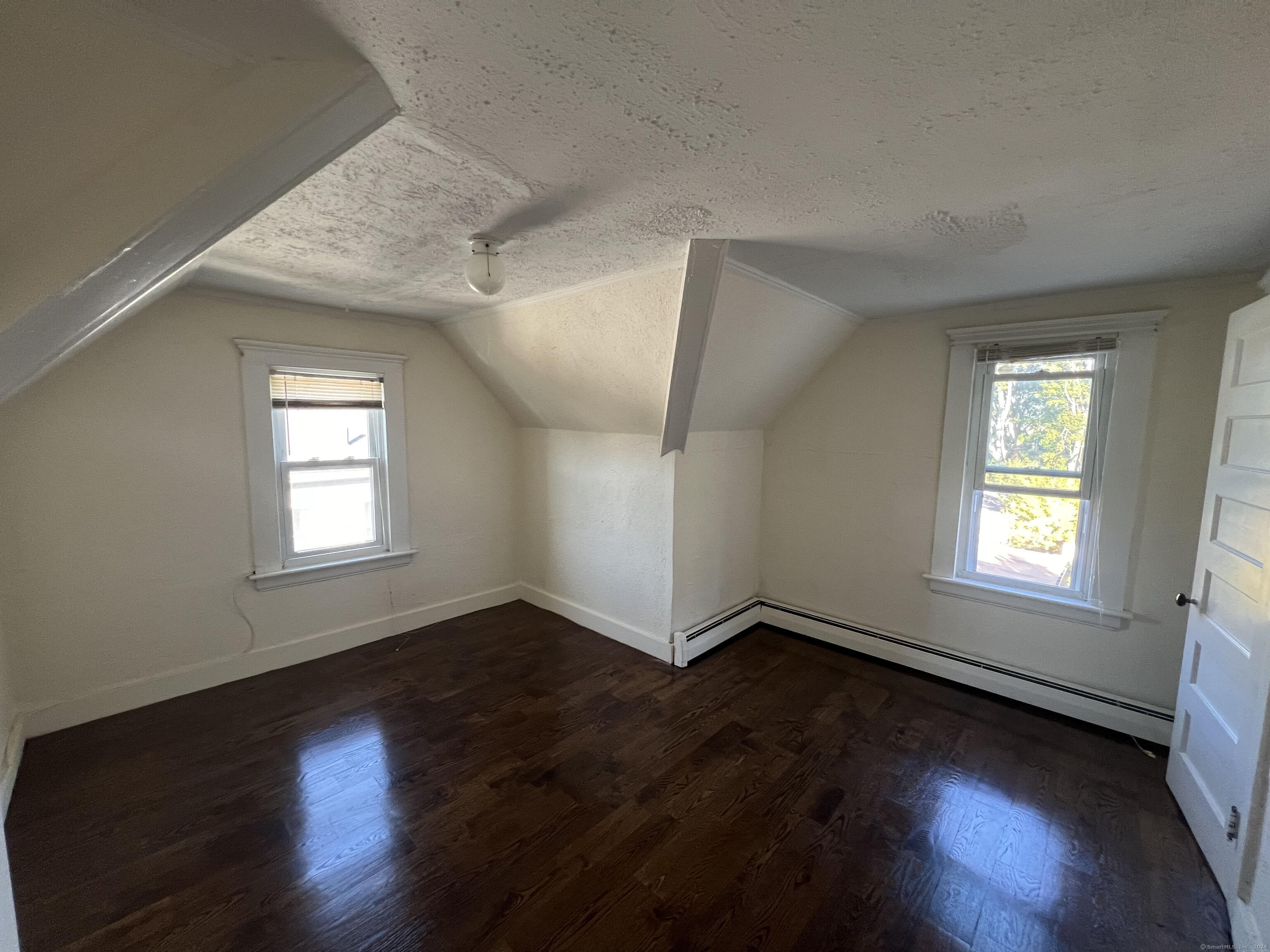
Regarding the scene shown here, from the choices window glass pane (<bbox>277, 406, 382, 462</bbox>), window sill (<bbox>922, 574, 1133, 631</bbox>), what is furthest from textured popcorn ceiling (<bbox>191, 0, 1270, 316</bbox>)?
window sill (<bbox>922, 574, 1133, 631</bbox>)

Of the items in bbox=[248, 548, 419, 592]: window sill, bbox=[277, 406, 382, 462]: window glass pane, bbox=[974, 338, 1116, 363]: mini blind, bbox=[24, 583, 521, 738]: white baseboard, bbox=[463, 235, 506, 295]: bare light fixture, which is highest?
bbox=[463, 235, 506, 295]: bare light fixture

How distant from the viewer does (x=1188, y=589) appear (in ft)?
7.56

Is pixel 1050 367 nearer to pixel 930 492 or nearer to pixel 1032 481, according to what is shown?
pixel 1032 481

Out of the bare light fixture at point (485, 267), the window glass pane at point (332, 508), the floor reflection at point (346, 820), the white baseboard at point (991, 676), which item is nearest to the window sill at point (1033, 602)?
the white baseboard at point (991, 676)

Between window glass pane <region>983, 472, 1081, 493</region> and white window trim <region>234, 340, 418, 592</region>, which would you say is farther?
white window trim <region>234, 340, 418, 592</region>

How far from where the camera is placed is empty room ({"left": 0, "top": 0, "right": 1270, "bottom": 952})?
3.21 ft

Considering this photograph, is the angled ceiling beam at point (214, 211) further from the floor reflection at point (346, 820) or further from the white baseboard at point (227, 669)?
the white baseboard at point (227, 669)

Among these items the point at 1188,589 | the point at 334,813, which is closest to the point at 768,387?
the point at 1188,589

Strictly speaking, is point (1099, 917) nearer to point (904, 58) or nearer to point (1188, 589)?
point (1188, 589)

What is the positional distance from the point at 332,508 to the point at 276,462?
0.45 meters

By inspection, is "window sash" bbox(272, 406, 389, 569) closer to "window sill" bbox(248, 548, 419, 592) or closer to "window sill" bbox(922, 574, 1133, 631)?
"window sill" bbox(248, 548, 419, 592)

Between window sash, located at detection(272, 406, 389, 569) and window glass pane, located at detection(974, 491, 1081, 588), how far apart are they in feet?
12.9

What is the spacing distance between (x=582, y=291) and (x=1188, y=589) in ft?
10.7

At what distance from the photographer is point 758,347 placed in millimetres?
2758
